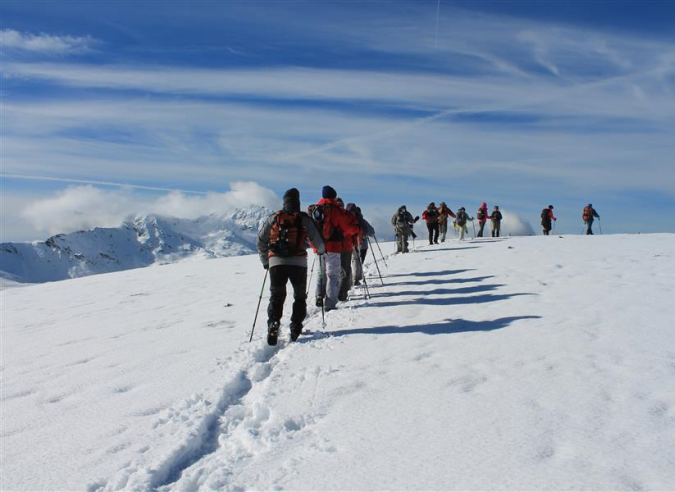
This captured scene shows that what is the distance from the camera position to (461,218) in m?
27.6

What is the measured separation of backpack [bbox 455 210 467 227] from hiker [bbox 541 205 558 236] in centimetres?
836

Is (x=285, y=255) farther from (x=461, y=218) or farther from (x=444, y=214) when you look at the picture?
(x=461, y=218)

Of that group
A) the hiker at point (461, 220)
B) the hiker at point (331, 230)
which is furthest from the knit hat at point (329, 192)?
the hiker at point (461, 220)

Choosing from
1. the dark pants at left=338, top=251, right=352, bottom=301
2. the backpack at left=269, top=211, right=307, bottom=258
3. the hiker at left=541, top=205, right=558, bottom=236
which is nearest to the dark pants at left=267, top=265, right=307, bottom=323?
the backpack at left=269, top=211, right=307, bottom=258

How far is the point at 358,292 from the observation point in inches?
508

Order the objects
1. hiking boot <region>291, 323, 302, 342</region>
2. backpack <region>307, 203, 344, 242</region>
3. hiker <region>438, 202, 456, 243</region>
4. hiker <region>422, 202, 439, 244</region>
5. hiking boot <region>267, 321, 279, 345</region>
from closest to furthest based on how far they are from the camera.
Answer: hiking boot <region>267, 321, 279, 345</region>
hiking boot <region>291, 323, 302, 342</region>
backpack <region>307, 203, 344, 242</region>
hiker <region>422, 202, 439, 244</region>
hiker <region>438, 202, 456, 243</region>

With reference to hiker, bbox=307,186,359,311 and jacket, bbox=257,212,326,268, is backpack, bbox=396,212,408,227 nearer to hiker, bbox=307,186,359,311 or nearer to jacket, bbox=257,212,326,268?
hiker, bbox=307,186,359,311

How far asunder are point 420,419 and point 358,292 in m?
8.19

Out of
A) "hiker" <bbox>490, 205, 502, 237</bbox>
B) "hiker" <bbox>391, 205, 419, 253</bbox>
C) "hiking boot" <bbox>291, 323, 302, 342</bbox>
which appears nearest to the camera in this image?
"hiking boot" <bbox>291, 323, 302, 342</bbox>

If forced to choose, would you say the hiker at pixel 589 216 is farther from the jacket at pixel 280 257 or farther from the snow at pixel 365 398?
the jacket at pixel 280 257

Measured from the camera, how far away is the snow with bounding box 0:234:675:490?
155 inches

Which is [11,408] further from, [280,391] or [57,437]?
[280,391]

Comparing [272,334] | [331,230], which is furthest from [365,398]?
[331,230]

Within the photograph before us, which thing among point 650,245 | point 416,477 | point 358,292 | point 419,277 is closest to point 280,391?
point 416,477
